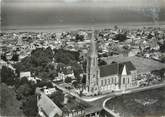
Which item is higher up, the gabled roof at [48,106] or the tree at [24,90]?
the tree at [24,90]

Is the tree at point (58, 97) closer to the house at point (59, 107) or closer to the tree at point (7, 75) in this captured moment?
the house at point (59, 107)

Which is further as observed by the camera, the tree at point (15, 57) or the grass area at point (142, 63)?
the grass area at point (142, 63)

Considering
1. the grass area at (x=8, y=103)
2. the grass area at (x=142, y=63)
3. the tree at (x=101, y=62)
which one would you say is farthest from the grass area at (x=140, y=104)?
the grass area at (x=8, y=103)

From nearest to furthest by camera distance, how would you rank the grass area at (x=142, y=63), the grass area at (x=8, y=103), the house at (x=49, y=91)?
1. the grass area at (x=8, y=103)
2. the house at (x=49, y=91)
3. the grass area at (x=142, y=63)

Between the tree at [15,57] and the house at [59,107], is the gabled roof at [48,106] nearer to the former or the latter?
the house at [59,107]

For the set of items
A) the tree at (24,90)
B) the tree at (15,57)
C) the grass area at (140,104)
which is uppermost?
the tree at (15,57)

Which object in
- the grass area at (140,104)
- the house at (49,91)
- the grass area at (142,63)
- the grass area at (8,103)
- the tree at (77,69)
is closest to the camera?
the grass area at (8,103)

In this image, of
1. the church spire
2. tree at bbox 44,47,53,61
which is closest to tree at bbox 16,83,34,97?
tree at bbox 44,47,53,61
